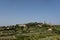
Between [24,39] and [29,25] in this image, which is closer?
[24,39]

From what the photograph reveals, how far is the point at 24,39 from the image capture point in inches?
864

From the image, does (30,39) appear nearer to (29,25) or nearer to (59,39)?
(59,39)

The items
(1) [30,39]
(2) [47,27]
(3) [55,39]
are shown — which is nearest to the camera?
(1) [30,39]

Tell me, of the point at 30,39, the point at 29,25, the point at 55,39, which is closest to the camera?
the point at 30,39

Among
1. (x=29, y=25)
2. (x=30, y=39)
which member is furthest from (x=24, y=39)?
(x=29, y=25)

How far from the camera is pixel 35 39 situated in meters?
21.7

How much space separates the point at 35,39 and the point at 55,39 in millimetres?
3177

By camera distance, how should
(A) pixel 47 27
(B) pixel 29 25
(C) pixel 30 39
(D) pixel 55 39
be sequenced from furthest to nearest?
(B) pixel 29 25 < (A) pixel 47 27 < (D) pixel 55 39 < (C) pixel 30 39

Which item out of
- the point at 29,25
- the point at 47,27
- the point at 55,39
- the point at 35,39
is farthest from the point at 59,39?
the point at 29,25

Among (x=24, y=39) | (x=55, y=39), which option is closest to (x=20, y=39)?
(x=24, y=39)

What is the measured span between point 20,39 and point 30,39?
178cm

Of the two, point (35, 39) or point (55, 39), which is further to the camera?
point (55, 39)

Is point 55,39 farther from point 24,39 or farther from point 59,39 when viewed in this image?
point 24,39

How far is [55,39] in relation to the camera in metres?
23.1
